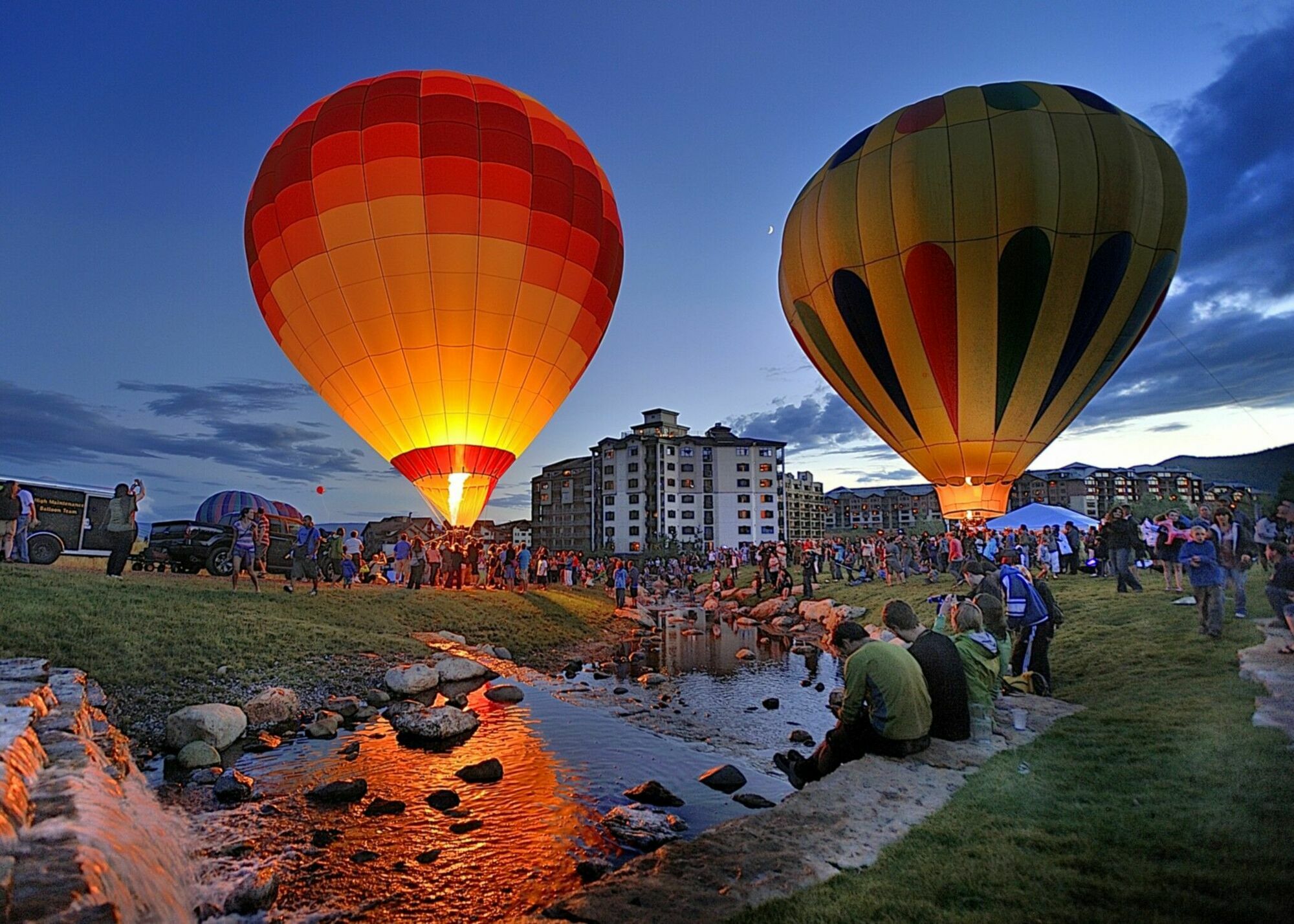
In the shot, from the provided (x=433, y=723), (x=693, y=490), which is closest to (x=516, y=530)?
(x=693, y=490)

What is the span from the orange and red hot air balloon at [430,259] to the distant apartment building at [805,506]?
104m

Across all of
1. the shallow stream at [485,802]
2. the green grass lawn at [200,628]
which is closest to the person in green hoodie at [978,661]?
Result: the shallow stream at [485,802]

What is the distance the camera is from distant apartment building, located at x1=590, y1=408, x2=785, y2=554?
290 ft

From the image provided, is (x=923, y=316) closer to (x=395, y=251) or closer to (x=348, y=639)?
(x=395, y=251)

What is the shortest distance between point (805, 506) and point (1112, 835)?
12497 centimetres

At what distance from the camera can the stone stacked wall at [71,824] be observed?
3.70m

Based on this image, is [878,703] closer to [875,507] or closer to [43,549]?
[43,549]

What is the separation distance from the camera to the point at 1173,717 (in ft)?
23.8

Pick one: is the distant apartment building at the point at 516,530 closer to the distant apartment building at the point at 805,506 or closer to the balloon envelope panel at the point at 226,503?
the distant apartment building at the point at 805,506

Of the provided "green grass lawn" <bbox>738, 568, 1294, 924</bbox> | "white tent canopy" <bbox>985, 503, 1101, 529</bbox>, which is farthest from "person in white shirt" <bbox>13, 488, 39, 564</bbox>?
"white tent canopy" <bbox>985, 503, 1101, 529</bbox>

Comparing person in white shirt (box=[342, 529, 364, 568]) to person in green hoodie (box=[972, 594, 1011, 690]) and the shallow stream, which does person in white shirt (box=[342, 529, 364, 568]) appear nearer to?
the shallow stream

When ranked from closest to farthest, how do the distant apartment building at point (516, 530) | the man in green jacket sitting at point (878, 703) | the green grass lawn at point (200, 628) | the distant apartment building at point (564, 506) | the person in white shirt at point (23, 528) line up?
the man in green jacket sitting at point (878, 703) → the green grass lawn at point (200, 628) → the person in white shirt at point (23, 528) → the distant apartment building at point (564, 506) → the distant apartment building at point (516, 530)

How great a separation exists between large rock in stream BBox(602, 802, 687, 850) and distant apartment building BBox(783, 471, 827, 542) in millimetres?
113876

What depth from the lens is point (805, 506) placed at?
416 ft
